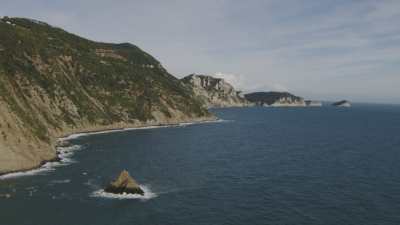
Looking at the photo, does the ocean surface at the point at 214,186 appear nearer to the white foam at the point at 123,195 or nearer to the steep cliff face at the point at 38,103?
the white foam at the point at 123,195

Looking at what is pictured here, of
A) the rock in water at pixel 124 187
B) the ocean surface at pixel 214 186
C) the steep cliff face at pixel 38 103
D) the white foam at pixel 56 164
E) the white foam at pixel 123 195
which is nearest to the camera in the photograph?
the ocean surface at pixel 214 186

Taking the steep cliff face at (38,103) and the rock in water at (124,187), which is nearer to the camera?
the rock in water at (124,187)

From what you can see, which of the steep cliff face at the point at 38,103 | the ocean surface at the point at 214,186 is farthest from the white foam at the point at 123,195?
the steep cliff face at the point at 38,103

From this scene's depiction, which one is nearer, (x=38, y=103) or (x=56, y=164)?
(x=56, y=164)

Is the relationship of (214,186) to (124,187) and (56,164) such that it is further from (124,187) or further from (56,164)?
(56,164)

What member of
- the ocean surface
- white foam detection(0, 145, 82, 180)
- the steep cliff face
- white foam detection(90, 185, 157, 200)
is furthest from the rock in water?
the steep cliff face

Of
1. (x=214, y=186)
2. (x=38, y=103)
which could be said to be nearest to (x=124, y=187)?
(x=214, y=186)
